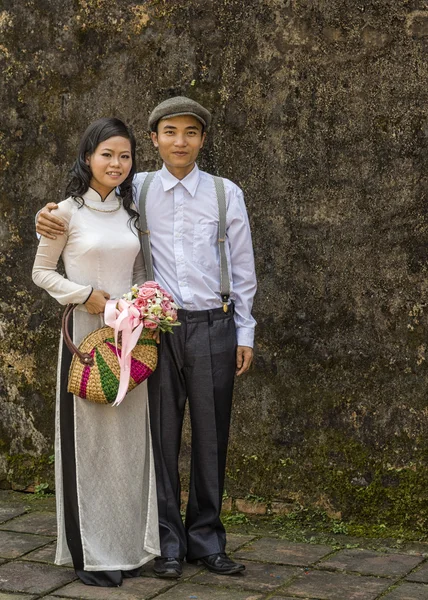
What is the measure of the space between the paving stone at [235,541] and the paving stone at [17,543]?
0.91 metres

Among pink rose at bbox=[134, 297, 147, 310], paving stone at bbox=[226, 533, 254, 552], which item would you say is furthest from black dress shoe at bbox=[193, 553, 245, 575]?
pink rose at bbox=[134, 297, 147, 310]

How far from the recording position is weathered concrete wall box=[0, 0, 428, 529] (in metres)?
4.97

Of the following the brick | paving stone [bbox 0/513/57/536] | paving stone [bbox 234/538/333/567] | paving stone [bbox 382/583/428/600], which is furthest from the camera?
the brick

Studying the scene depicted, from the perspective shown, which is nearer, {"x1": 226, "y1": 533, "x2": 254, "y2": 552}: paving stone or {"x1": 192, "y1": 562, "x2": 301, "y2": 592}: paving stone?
{"x1": 192, "y1": 562, "x2": 301, "y2": 592}: paving stone

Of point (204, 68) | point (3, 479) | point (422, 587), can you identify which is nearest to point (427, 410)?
point (422, 587)

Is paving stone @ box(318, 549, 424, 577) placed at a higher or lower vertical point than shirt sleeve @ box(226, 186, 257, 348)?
lower

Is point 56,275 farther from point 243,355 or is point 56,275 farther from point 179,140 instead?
point 243,355

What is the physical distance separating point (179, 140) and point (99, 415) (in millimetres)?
1263

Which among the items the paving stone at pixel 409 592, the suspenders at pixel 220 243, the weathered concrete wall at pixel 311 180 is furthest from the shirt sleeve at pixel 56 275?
the paving stone at pixel 409 592

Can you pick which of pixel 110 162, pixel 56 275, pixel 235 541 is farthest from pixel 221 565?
pixel 110 162

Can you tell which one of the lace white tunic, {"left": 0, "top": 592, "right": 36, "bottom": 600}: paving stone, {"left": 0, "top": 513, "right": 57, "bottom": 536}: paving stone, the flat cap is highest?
the flat cap

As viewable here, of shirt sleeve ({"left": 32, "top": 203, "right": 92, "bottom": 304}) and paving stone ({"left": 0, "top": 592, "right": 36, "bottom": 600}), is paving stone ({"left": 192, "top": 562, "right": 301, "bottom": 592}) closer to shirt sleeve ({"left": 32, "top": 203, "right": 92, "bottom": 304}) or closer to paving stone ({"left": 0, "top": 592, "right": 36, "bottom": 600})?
paving stone ({"left": 0, "top": 592, "right": 36, "bottom": 600})

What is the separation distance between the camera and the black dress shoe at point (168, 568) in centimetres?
434

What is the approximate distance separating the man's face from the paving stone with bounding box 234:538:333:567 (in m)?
1.86
